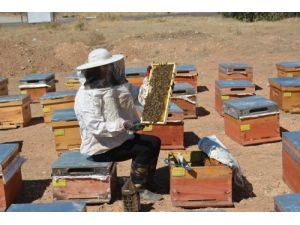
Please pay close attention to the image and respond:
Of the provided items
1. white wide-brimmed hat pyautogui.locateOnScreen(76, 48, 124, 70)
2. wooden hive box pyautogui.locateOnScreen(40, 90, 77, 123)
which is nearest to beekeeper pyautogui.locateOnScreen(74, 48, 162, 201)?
white wide-brimmed hat pyautogui.locateOnScreen(76, 48, 124, 70)

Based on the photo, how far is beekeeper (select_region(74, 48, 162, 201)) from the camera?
4656 millimetres

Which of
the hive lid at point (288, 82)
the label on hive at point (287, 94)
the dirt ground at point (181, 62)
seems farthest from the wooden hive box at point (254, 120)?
the label on hive at point (287, 94)

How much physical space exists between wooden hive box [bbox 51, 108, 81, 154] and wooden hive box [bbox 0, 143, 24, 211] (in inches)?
47.6

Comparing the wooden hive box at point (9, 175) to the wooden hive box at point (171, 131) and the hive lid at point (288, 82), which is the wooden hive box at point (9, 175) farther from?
the hive lid at point (288, 82)

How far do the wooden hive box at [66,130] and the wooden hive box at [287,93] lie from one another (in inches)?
151

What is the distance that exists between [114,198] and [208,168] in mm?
1157

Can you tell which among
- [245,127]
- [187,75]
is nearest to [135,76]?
[187,75]

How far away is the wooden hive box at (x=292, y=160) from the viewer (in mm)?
4844

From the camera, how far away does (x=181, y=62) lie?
1589 centimetres

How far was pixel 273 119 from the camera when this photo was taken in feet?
22.4

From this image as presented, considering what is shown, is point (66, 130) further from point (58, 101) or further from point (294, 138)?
point (294, 138)

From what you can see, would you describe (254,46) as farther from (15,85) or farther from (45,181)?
(45,181)

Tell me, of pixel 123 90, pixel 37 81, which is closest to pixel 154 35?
pixel 37 81

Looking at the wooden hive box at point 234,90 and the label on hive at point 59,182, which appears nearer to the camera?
the label on hive at point 59,182
